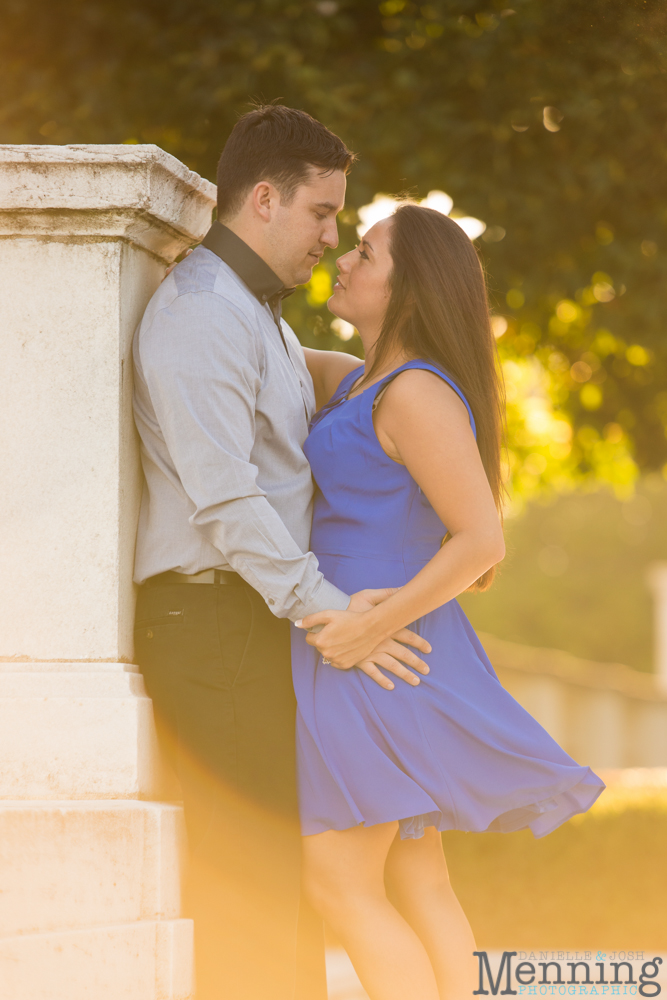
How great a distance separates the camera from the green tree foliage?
4.71 meters

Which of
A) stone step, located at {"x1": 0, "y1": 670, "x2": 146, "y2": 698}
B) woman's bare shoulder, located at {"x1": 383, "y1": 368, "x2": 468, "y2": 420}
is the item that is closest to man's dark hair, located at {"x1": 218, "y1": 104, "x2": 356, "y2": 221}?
woman's bare shoulder, located at {"x1": 383, "y1": 368, "x2": 468, "y2": 420}

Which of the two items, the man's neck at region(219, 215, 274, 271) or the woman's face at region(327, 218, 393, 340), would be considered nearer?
the man's neck at region(219, 215, 274, 271)

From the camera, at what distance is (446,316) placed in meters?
2.62

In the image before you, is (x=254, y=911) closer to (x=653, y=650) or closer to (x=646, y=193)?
(x=646, y=193)

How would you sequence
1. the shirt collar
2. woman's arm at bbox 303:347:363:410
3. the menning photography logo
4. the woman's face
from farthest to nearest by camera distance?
the menning photography logo, woman's arm at bbox 303:347:363:410, the woman's face, the shirt collar

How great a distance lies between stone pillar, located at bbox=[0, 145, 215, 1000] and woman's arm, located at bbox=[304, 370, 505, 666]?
53 centimetres

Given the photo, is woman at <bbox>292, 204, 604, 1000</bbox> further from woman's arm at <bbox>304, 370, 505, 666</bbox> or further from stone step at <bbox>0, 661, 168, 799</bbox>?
stone step at <bbox>0, 661, 168, 799</bbox>

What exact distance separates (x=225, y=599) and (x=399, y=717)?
50 cm

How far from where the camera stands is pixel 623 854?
5773mm

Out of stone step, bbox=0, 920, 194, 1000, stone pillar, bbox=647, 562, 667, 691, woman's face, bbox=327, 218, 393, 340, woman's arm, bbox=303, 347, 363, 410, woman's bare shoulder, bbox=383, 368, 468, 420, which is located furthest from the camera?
stone pillar, bbox=647, 562, 667, 691

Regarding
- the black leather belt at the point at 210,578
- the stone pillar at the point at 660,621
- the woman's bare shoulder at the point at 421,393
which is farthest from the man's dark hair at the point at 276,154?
the stone pillar at the point at 660,621

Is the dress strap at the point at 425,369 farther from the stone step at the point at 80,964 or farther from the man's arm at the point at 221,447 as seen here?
the stone step at the point at 80,964

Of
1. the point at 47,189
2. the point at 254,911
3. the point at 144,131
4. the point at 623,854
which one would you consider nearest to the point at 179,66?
the point at 144,131

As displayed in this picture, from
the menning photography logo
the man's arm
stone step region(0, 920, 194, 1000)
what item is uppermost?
the man's arm
